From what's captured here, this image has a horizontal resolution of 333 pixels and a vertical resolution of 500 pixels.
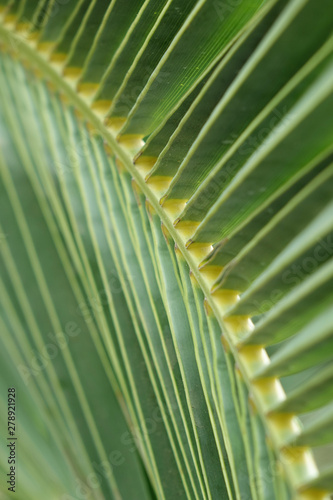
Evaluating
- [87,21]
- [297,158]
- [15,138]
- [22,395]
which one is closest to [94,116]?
[87,21]

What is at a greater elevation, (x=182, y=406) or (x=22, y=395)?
(x=22, y=395)

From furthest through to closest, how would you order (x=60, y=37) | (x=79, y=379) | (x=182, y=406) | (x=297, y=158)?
(x=79, y=379) < (x=60, y=37) < (x=182, y=406) < (x=297, y=158)

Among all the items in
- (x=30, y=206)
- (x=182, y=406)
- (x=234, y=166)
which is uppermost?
(x=30, y=206)

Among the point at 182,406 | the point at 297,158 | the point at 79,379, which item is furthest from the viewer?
the point at 79,379

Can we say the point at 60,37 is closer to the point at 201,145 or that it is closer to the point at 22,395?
the point at 201,145

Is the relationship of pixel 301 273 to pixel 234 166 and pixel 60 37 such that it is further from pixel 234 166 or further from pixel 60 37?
pixel 60 37

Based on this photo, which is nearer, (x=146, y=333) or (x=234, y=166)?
(x=234, y=166)
